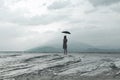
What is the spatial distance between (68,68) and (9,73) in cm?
684

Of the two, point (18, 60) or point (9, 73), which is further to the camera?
point (18, 60)

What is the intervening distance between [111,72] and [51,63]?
8363 millimetres

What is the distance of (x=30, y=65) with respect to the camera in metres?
37.6

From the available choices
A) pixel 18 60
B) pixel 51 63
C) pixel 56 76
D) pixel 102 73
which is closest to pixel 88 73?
pixel 102 73

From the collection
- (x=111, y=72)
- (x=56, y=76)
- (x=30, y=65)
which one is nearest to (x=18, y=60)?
(x=30, y=65)

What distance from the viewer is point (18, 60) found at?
4175cm

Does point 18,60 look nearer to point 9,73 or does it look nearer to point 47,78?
point 9,73

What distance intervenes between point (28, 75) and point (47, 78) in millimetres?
2716

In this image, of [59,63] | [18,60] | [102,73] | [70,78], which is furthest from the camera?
[18,60]

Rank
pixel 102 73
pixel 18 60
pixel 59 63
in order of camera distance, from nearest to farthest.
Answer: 1. pixel 102 73
2. pixel 59 63
3. pixel 18 60

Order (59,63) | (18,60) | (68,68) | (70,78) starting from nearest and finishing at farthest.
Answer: (70,78), (68,68), (59,63), (18,60)

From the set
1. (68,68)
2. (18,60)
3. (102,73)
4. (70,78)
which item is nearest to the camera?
(70,78)

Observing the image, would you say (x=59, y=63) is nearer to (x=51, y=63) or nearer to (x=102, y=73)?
(x=51, y=63)

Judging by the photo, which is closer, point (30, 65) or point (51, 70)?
point (51, 70)
